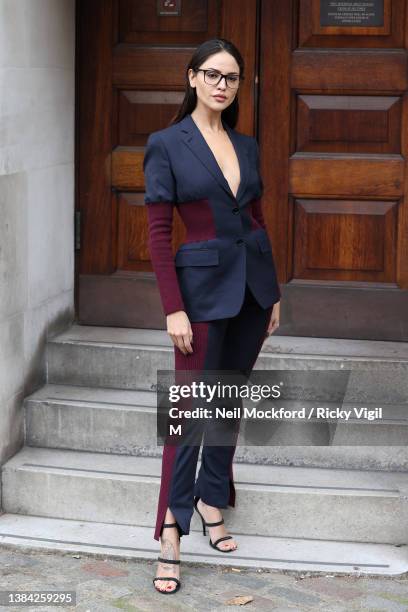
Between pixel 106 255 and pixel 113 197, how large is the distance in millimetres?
316

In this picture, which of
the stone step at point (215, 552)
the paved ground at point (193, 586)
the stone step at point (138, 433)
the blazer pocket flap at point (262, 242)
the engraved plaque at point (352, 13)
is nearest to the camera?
the paved ground at point (193, 586)

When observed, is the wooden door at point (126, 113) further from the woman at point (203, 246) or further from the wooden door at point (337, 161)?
the woman at point (203, 246)

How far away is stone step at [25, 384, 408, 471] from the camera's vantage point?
6.17 metres

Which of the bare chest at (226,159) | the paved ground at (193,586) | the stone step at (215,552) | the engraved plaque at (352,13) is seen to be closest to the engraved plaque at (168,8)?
the engraved plaque at (352,13)

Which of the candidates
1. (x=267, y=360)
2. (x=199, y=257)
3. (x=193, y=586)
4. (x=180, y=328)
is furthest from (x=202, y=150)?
(x=193, y=586)

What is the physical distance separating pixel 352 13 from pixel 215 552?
284 centimetres

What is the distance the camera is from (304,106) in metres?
6.80

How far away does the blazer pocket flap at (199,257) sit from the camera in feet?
17.3

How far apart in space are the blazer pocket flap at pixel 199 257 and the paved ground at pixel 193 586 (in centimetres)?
132

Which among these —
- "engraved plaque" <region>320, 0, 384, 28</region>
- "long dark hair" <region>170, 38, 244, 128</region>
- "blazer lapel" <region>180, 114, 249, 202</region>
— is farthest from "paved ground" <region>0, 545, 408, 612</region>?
"engraved plaque" <region>320, 0, 384, 28</region>

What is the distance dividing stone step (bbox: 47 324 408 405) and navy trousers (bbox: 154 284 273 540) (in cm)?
95

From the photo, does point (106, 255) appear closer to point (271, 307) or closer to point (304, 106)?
point (304, 106)

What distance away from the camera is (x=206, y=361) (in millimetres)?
5348

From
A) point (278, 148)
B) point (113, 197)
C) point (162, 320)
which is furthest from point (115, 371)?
point (278, 148)
